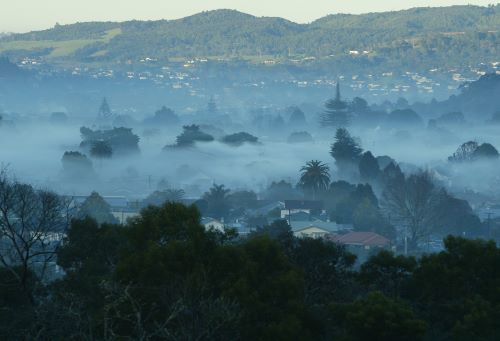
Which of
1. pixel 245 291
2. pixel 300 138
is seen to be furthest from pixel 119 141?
pixel 245 291

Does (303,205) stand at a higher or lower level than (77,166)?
higher

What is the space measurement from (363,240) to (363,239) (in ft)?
0.72

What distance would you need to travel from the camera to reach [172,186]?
63.2 m

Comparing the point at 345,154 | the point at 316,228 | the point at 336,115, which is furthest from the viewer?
the point at 336,115

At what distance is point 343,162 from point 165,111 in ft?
220

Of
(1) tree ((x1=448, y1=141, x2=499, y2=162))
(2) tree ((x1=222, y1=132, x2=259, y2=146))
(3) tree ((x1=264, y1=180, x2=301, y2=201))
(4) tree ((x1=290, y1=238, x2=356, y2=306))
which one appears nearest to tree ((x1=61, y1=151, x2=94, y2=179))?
(3) tree ((x1=264, y1=180, x2=301, y2=201))

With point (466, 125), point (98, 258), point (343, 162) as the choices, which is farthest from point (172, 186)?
point (466, 125)

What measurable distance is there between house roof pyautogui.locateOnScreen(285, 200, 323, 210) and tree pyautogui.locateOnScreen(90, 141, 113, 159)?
78.6 feet

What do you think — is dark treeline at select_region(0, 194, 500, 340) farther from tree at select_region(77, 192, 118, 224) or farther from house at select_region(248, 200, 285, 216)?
house at select_region(248, 200, 285, 216)

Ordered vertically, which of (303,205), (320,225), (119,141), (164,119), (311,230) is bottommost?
(164,119)

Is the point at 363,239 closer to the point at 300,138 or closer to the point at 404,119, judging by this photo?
the point at 300,138

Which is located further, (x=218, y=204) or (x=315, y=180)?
(x=315, y=180)

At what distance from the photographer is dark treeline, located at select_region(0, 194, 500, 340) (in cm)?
1450

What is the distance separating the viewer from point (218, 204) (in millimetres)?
48000
